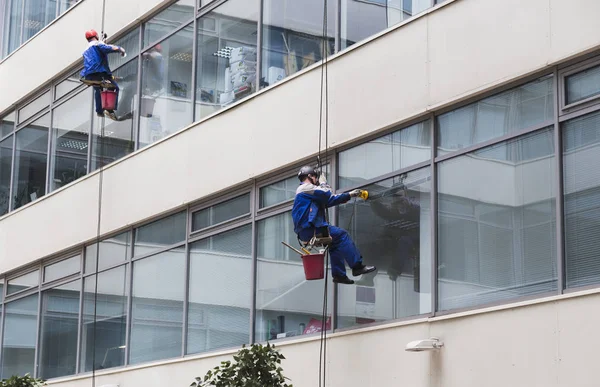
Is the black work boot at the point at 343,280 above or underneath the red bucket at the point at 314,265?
underneath

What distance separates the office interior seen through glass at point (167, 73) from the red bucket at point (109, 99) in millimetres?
418

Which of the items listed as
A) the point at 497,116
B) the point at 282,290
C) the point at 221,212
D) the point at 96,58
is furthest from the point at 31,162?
the point at 497,116

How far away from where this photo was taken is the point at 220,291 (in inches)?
701

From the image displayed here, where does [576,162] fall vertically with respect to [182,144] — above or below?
below

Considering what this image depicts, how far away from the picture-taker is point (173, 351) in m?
18.6

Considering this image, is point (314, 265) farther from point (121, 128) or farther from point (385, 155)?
point (121, 128)

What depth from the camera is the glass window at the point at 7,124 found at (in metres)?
26.1

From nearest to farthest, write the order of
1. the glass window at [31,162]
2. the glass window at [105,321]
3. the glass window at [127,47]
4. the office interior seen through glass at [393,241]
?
the office interior seen through glass at [393,241], the glass window at [105,321], the glass window at [127,47], the glass window at [31,162]

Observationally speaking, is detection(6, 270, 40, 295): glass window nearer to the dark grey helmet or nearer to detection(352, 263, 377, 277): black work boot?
the dark grey helmet

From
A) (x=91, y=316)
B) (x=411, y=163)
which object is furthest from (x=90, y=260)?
(x=411, y=163)

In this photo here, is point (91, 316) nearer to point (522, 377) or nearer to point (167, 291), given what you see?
point (167, 291)

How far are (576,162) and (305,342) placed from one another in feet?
15.6

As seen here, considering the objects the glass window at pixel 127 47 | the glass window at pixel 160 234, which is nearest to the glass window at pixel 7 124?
the glass window at pixel 127 47

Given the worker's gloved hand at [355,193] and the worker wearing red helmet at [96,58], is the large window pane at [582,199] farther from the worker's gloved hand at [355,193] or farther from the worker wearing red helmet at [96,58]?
the worker wearing red helmet at [96,58]
